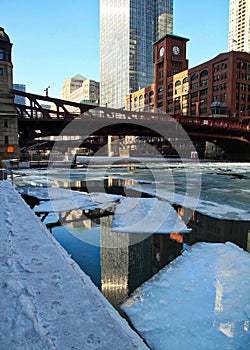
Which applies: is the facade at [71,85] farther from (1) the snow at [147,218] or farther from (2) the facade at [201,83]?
(1) the snow at [147,218]

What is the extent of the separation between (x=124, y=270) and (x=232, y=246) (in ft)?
8.33

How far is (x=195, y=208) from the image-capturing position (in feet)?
31.8

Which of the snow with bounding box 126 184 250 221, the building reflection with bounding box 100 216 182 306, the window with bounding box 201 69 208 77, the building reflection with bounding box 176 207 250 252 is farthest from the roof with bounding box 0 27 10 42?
the window with bounding box 201 69 208 77

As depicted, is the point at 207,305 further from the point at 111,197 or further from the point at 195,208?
the point at 111,197

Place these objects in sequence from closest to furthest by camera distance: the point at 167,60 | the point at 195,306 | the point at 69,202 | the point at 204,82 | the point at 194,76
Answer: the point at 195,306, the point at 69,202, the point at 204,82, the point at 194,76, the point at 167,60

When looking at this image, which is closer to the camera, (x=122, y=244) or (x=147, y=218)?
(x=122, y=244)

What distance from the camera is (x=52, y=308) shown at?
121 inches

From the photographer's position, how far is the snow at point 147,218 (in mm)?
7035

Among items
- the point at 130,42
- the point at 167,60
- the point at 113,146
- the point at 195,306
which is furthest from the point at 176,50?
the point at 195,306

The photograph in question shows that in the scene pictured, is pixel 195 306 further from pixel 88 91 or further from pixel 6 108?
pixel 88 91

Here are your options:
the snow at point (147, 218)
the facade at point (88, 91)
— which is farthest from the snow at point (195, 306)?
the facade at point (88, 91)

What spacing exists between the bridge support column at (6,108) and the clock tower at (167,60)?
85079 mm

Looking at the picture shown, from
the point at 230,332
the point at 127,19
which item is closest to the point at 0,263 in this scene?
the point at 230,332

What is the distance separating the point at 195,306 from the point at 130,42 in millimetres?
172657
